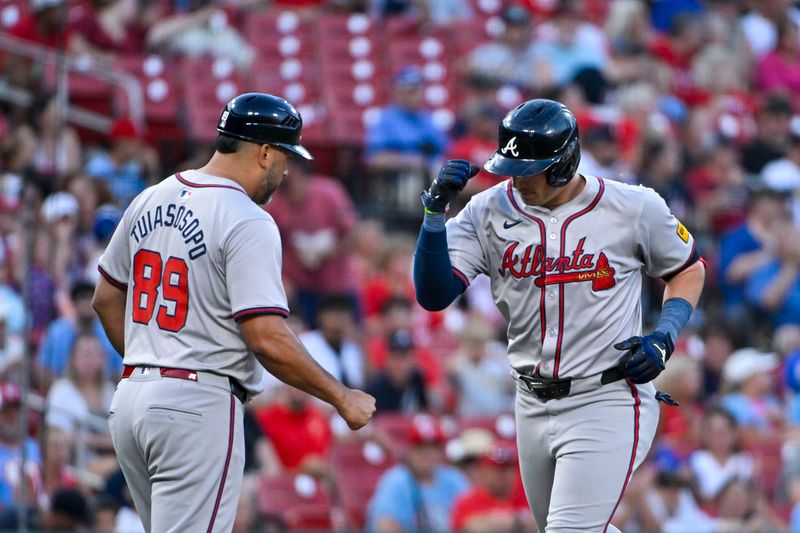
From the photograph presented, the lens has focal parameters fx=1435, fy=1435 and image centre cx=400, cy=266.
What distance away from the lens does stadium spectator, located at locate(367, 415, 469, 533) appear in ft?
29.3

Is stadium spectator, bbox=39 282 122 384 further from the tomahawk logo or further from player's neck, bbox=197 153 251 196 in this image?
the tomahawk logo

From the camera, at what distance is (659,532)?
9.18 m

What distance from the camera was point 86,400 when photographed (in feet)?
29.4

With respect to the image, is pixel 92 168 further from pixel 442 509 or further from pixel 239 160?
pixel 239 160

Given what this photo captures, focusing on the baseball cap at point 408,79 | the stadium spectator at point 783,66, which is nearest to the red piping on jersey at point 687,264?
the baseball cap at point 408,79

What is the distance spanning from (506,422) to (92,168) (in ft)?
11.8

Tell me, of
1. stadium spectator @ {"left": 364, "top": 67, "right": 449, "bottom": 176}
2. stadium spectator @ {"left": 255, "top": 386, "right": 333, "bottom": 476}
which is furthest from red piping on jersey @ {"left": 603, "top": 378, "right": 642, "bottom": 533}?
stadium spectator @ {"left": 364, "top": 67, "right": 449, "bottom": 176}

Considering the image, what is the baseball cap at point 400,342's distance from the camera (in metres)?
9.82

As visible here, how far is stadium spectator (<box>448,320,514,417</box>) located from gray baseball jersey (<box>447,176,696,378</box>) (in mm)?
4914

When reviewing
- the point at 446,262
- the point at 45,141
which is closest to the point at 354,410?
the point at 446,262

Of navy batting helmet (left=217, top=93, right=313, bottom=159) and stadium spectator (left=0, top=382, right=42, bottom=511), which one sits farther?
stadium spectator (left=0, top=382, right=42, bottom=511)

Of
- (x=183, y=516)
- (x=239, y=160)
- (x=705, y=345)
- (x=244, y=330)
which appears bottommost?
(x=705, y=345)

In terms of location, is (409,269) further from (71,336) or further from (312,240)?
(71,336)

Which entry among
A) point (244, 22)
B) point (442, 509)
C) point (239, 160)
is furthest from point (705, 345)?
point (239, 160)
